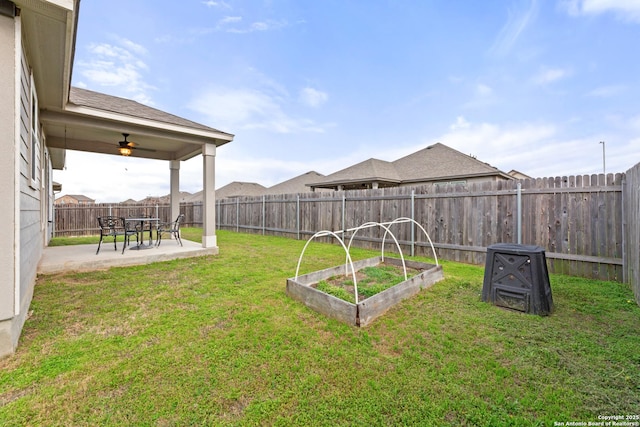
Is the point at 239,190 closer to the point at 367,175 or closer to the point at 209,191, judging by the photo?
the point at 367,175

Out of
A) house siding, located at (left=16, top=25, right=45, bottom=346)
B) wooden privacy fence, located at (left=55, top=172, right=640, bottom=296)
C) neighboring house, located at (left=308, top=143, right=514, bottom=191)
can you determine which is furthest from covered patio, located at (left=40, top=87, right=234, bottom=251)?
neighboring house, located at (left=308, top=143, right=514, bottom=191)

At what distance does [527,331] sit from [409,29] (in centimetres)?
1010

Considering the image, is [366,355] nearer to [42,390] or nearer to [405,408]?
[405,408]

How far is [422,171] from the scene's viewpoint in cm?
1351

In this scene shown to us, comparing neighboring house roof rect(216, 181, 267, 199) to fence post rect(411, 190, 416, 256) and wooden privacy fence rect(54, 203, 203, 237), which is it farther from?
fence post rect(411, 190, 416, 256)

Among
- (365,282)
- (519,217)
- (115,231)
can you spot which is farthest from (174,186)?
(519,217)

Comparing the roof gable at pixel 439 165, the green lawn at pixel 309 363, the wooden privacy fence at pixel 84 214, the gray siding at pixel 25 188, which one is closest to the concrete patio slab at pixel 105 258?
the green lawn at pixel 309 363

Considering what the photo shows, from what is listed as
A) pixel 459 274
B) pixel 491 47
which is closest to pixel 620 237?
pixel 459 274

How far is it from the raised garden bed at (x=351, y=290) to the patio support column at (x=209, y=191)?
3752 millimetres

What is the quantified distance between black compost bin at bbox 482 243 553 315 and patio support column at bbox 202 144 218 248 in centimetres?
594

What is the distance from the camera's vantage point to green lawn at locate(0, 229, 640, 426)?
1554mm

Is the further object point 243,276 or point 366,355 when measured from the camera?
point 243,276

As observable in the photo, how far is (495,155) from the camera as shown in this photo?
18531 mm

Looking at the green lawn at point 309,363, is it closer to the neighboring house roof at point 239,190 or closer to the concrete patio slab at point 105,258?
the concrete patio slab at point 105,258
